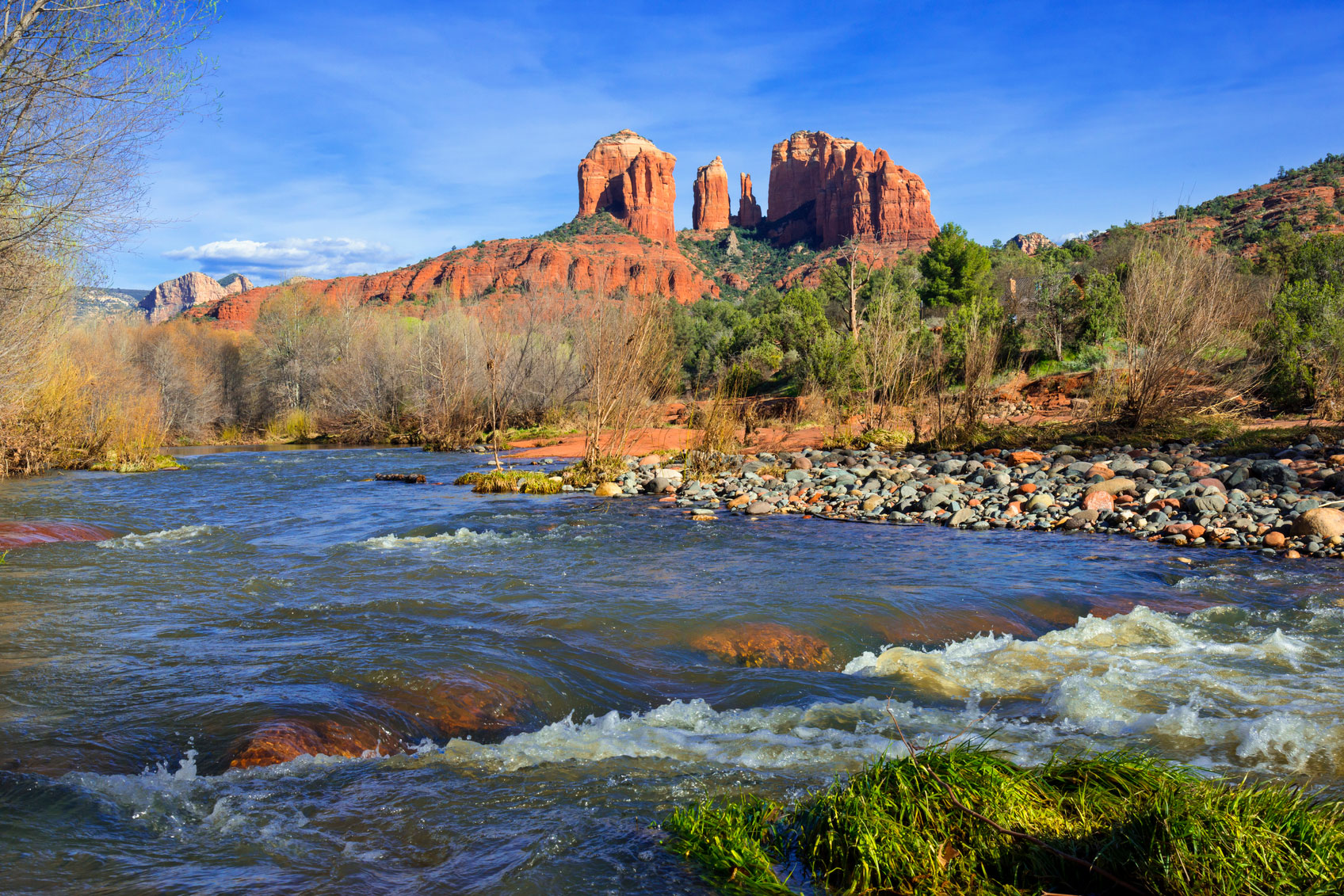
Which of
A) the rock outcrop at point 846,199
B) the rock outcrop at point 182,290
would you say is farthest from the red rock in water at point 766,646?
the rock outcrop at point 182,290

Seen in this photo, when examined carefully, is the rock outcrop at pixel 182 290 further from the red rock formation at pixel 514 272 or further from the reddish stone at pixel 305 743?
the reddish stone at pixel 305 743

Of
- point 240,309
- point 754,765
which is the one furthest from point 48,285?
point 240,309

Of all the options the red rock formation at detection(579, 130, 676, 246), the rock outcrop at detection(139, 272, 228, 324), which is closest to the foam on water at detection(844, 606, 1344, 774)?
the red rock formation at detection(579, 130, 676, 246)

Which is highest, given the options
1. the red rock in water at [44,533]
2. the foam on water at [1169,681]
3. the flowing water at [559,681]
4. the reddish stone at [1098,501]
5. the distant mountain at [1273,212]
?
the distant mountain at [1273,212]

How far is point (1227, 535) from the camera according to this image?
9.15 meters

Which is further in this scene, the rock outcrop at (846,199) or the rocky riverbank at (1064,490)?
the rock outcrop at (846,199)

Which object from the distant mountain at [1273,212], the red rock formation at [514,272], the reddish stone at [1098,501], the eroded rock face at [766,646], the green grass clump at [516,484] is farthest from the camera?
the red rock formation at [514,272]

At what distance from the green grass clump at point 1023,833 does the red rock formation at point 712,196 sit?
125536mm

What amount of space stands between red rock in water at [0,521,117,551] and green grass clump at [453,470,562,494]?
6.04 meters

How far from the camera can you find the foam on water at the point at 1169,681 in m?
4.07

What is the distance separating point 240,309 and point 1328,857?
315 feet

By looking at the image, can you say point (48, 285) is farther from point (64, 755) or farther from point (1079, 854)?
point (1079, 854)

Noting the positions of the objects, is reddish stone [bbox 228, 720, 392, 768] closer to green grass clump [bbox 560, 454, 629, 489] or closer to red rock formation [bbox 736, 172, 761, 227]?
green grass clump [bbox 560, 454, 629, 489]

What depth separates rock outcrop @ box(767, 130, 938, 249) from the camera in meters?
107
